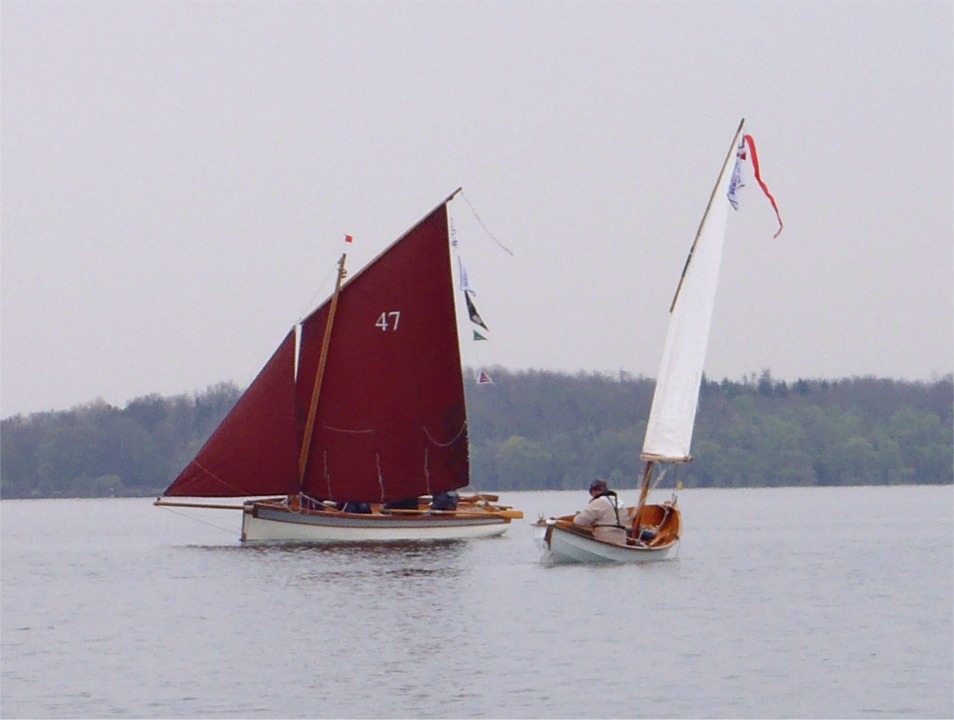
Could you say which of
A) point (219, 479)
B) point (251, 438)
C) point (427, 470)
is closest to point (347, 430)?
point (427, 470)

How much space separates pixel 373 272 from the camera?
165 ft

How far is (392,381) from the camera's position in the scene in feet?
166

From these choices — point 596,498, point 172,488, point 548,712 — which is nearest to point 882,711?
point 548,712

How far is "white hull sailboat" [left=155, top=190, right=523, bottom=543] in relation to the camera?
4969cm

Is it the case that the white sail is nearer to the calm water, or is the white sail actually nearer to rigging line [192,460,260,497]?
the calm water

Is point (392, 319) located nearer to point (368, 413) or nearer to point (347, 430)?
point (368, 413)

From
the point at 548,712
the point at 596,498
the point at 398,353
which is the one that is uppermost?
the point at 398,353

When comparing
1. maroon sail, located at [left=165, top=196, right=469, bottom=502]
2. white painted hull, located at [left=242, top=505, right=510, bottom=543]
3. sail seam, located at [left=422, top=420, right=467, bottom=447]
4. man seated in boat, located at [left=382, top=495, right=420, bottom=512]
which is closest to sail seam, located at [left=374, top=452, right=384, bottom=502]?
maroon sail, located at [left=165, top=196, right=469, bottom=502]

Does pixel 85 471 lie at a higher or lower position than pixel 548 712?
higher

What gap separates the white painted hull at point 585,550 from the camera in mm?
37875

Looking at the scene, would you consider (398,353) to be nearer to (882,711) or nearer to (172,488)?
(172,488)

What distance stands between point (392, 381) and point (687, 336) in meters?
12.7

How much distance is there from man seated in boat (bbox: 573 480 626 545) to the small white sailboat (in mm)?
941

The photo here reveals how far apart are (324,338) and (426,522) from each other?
219 inches
